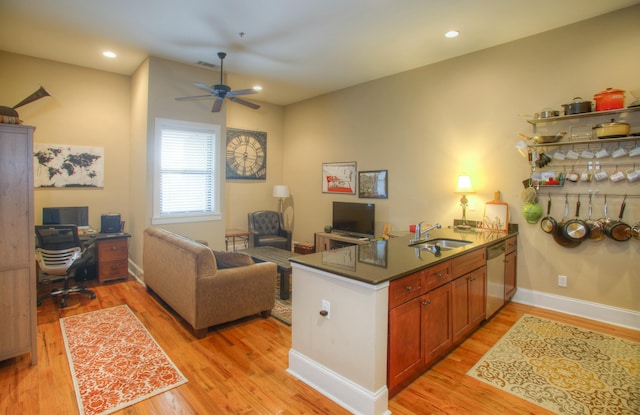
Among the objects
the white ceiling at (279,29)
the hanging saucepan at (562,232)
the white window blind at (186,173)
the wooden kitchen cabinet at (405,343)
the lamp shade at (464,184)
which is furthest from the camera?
the white window blind at (186,173)

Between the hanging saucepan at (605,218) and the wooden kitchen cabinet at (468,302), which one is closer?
the wooden kitchen cabinet at (468,302)

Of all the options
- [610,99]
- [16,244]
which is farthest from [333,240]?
[16,244]

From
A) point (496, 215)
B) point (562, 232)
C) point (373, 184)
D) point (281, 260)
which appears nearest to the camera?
point (562, 232)

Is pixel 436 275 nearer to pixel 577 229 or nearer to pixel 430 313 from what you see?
pixel 430 313

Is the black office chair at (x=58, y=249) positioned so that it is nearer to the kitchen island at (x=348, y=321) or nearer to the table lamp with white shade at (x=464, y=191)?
the kitchen island at (x=348, y=321)

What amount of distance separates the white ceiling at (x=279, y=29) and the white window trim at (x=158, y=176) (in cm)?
76

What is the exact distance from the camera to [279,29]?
375 cm

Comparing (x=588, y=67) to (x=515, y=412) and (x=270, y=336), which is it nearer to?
(x=515, y=412)

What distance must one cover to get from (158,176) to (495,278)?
4.49 meters

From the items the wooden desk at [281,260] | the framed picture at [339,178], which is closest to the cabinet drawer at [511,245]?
the wooden desk at [281,260]

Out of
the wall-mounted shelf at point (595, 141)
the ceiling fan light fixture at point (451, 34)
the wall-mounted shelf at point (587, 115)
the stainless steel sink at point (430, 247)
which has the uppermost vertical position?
the ceiling fan light fixture at point (451, 34)

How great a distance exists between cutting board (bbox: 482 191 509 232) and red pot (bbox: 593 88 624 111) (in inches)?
51.8

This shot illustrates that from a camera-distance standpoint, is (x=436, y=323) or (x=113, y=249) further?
(x=113, y=249)

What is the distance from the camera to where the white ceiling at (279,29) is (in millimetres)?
3258
